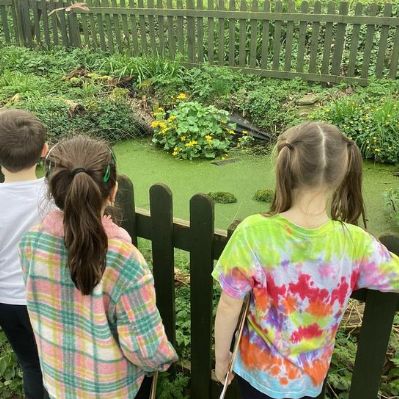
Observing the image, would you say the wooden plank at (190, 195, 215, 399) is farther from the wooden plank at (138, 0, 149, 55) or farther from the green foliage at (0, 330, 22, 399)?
→ the wooden plank at (138, 0, 149, 55)

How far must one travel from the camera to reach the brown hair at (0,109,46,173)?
5.88 ft

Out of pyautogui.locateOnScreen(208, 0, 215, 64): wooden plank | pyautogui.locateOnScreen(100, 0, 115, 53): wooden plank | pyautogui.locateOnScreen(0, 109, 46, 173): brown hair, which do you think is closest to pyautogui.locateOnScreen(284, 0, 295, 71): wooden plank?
pyautogui.locateOnScreen(208, 0, 215, 64): wooden plank

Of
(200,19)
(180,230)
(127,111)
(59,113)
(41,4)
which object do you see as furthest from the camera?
(41,4)

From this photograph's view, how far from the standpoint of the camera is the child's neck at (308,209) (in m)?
1.40

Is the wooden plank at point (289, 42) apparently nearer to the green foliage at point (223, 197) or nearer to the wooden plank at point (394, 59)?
the wooden plank at point (394, 59)

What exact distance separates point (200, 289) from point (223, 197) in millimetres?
2515

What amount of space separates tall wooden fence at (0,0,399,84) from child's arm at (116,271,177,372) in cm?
652

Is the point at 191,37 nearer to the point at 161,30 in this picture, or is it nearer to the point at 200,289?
the point at 161,30

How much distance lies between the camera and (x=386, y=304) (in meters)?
1.66

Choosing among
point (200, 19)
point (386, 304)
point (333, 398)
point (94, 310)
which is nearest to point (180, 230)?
point (94, 310)

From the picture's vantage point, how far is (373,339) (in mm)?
1743

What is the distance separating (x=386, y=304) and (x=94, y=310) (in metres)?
0.98

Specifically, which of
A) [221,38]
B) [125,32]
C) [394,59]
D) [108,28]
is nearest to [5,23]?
[108,28]

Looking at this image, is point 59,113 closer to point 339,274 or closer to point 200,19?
point 200,19
